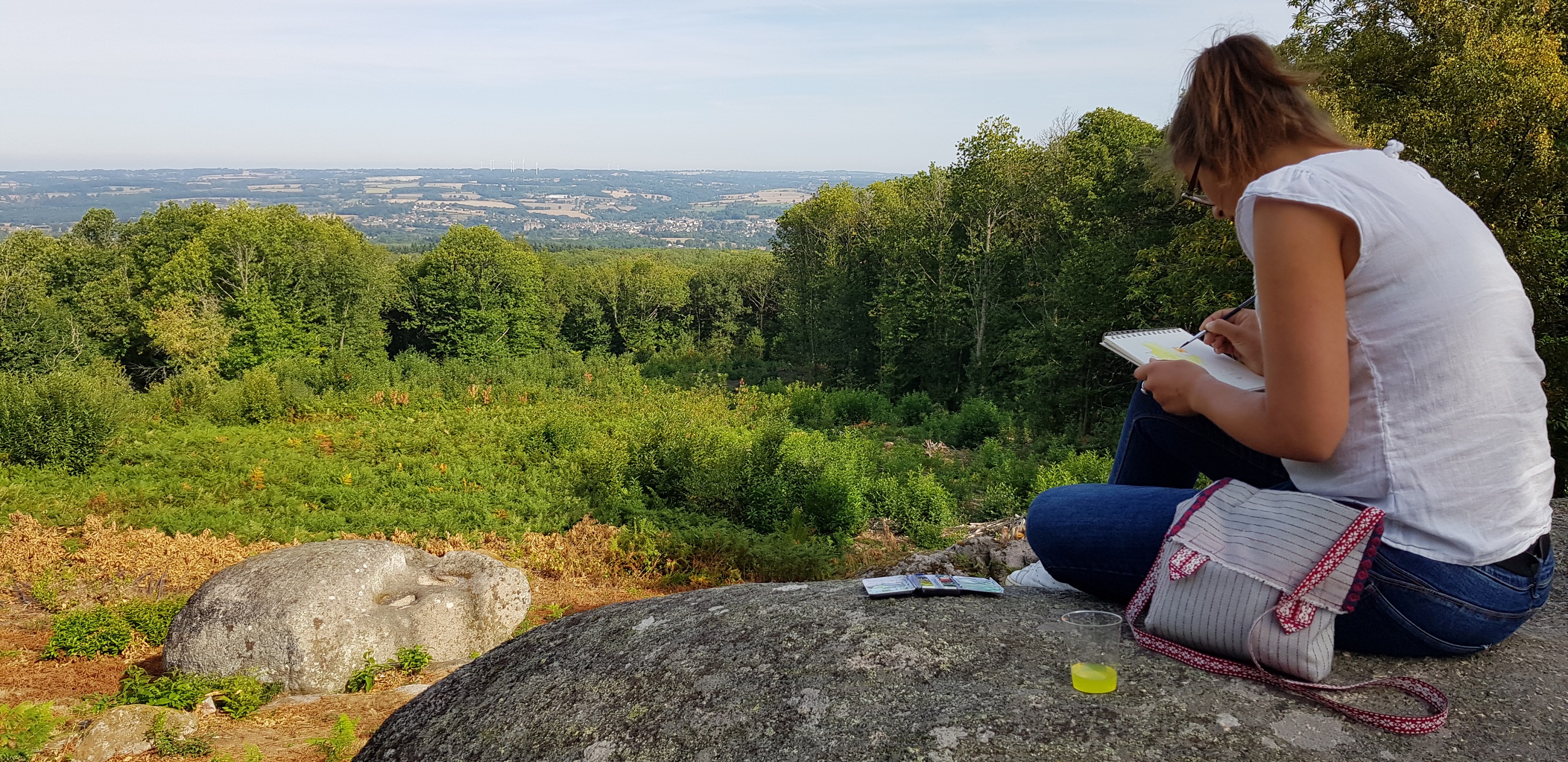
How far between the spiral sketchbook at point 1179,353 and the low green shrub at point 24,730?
695 centimetres

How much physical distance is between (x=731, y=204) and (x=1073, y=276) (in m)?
177

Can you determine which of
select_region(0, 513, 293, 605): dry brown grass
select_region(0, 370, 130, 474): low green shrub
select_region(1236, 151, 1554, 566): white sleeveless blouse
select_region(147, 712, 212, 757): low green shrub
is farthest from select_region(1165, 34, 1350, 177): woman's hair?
select_region(0, 370, 130, 474): low green shrub

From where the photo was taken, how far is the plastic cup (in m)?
1.92

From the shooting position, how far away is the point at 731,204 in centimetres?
19388

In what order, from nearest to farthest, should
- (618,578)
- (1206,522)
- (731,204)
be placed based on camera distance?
(1206,522)
(618,578)
(731,204)

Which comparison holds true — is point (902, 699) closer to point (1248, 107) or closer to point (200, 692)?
point (1248, 107)

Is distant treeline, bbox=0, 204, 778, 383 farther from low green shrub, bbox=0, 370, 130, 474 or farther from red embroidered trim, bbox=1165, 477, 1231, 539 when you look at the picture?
red embroidered trim, bbox=1165, 477, 1231, 539

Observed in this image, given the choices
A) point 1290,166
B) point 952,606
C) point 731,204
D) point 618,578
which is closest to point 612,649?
point 952,606

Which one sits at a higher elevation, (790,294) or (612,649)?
(612,649)

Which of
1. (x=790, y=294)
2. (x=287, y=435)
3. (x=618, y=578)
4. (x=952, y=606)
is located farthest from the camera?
(x=790, y=294)

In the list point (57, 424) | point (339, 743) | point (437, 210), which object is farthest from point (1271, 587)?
point (437, 210)

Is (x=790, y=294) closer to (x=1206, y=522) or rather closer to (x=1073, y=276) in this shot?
(x=1073, y=276)

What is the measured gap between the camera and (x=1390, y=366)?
177 centimetres

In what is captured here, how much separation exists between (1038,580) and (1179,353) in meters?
0.82
